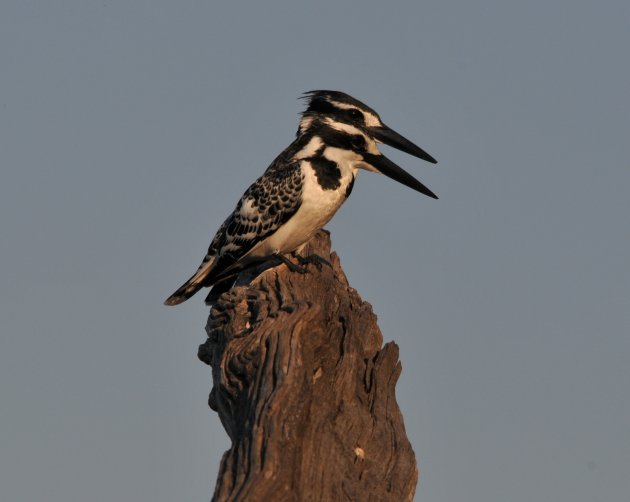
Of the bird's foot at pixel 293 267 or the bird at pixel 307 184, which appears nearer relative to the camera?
the bird's foot at pixel 293 267

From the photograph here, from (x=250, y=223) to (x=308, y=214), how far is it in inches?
25.8

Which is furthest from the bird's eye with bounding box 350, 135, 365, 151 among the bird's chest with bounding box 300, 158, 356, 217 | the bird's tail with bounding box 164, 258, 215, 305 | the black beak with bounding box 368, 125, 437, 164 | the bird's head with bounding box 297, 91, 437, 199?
the bird's tail with bounding box 164, 258, 215, 305

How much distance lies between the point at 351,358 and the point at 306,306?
0.48 metres

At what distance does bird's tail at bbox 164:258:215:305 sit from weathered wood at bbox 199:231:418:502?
2659 millimetres

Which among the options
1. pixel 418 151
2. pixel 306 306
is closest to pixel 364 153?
pixel 418 151

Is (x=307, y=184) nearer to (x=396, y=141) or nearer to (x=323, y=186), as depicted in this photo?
(x=323, y=186)

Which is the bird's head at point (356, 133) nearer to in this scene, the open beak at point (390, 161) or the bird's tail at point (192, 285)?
the open beak at point (390, 161)

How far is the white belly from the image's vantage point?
38.5 ft

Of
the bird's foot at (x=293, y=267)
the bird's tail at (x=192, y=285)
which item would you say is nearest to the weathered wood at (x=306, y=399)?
the bird's foot at (x=293, y=267)

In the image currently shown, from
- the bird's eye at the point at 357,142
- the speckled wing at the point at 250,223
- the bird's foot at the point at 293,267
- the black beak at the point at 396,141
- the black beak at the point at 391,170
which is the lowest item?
the bird's foot at the point at 293,267

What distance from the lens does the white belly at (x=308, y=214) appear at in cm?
1173

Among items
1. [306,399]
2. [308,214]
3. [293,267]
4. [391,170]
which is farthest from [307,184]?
[306,399]

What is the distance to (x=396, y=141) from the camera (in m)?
12.0

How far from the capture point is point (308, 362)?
26.8ft
